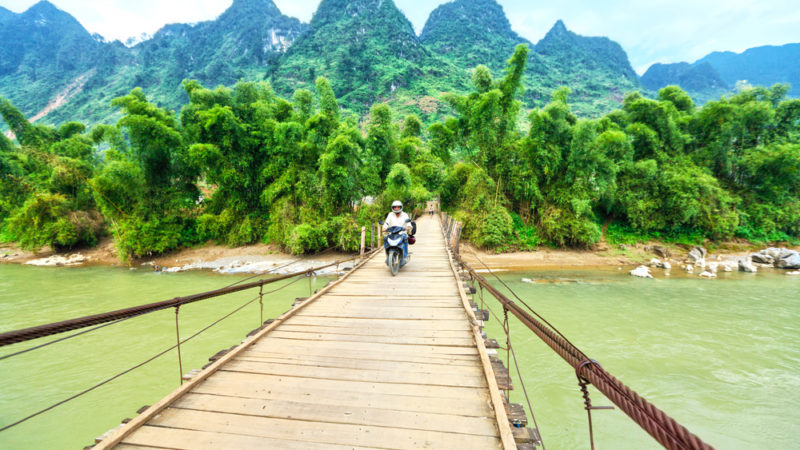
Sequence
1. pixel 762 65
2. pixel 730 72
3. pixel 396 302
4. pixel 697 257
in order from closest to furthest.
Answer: pixel 396 302 → pixel 697 257 → pixel 762 65 → pixel 730 72

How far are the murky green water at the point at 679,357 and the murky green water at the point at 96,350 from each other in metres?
5.66

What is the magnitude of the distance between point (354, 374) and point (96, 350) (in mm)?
6599

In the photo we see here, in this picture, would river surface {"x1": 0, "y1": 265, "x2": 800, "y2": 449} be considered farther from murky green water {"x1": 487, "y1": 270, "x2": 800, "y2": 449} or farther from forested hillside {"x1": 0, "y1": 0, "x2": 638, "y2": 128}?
forested hillside {"x1": 0, "y1": 0, "x2": 638, "y2": 128}

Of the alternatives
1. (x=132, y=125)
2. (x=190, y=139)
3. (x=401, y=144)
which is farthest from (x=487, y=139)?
(x=132, y=125)

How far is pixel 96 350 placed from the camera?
529 centimetres

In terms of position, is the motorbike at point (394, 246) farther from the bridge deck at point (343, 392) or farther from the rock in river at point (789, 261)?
the rock in river at point (789, 261)

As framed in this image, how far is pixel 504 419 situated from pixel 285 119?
12527mm

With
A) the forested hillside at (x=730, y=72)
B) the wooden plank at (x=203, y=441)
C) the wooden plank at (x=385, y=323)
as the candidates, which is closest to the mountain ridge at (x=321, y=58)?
the forested hillside at (x=730, y=72)

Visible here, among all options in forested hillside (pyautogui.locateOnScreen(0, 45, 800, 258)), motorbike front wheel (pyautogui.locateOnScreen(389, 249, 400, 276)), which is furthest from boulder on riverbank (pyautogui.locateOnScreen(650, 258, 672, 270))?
motorbike front wheel (pyautogui.locateOnScreen(389, 249, 400, 276))

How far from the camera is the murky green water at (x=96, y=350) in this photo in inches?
148

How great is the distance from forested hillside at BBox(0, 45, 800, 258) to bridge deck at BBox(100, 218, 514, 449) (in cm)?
761

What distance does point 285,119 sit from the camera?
37.5 ft

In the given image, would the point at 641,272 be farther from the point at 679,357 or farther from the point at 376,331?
the point at 376,331

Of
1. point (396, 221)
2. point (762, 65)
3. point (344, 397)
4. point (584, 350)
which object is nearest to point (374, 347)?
point (344, 397)
